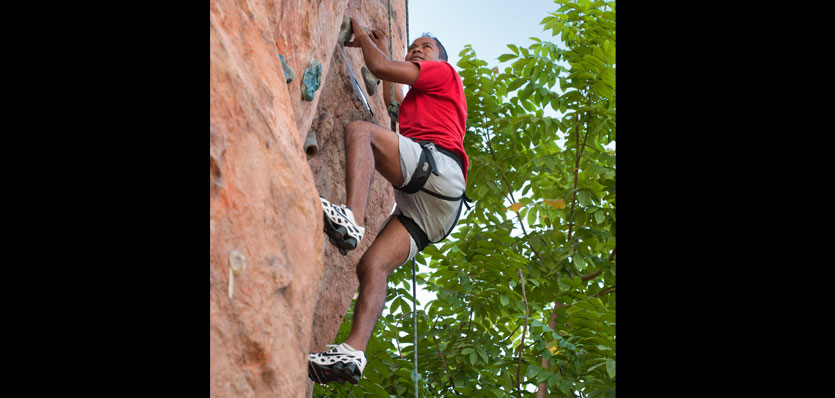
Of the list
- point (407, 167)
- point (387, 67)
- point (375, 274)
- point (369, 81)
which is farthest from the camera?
point (369, 81)

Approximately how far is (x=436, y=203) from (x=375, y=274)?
1.99 ft

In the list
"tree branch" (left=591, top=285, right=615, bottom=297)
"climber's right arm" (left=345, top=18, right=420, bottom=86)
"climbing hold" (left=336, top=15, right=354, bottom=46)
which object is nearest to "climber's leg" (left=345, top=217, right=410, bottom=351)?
"climber's right arm" (left=345, top=18, right=420, bottom=86)

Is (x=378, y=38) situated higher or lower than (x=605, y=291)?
higher

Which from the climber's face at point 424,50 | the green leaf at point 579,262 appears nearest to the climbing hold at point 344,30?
the climber's face at point 424,50

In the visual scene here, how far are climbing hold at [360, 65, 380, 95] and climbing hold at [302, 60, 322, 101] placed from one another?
61.2 inches

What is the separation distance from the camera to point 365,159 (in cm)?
402

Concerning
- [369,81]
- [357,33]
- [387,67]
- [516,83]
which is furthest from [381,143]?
[516,83]

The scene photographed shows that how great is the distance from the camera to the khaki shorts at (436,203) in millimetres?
4402

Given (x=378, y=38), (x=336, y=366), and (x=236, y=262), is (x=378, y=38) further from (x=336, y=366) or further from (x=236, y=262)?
(x=236, y=262)

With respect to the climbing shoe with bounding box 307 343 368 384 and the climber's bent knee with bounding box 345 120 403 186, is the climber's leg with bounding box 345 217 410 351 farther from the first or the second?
the climber's bent knee with bounding box 345 120 403 186

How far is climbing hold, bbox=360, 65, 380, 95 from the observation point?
5.59m
